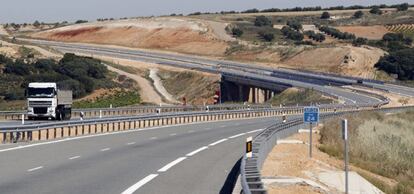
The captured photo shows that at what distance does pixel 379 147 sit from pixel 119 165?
18716 millimetres

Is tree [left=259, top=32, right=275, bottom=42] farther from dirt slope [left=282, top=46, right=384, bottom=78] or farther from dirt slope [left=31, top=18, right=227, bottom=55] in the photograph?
dirt slope [left=282, top=46, right=384, bottom=78]

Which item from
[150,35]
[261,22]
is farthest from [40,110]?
[261,22]

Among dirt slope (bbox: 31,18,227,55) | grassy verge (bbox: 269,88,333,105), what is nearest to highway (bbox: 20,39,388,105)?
grassy verge (bbox: 269,88,333,105)

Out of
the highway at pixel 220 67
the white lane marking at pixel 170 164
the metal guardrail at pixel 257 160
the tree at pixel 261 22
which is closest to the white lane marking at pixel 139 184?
the white lane marking at pixel 170 164

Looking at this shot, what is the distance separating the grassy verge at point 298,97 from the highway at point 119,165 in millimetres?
50528

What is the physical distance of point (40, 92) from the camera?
5369cm

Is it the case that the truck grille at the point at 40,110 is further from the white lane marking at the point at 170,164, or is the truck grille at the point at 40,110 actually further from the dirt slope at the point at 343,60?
the dirt slope at the point at 343,60

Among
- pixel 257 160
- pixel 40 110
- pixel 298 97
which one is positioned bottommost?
pixel 257 160

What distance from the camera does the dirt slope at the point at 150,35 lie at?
153125mm

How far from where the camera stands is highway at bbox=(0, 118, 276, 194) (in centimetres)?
1900

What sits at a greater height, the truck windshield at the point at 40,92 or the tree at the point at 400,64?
the tree at the point at 400,64

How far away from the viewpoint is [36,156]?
27.6 m

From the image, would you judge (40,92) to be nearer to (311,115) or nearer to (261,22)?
(311,115)

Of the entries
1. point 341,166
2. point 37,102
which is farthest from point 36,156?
point 37,102
